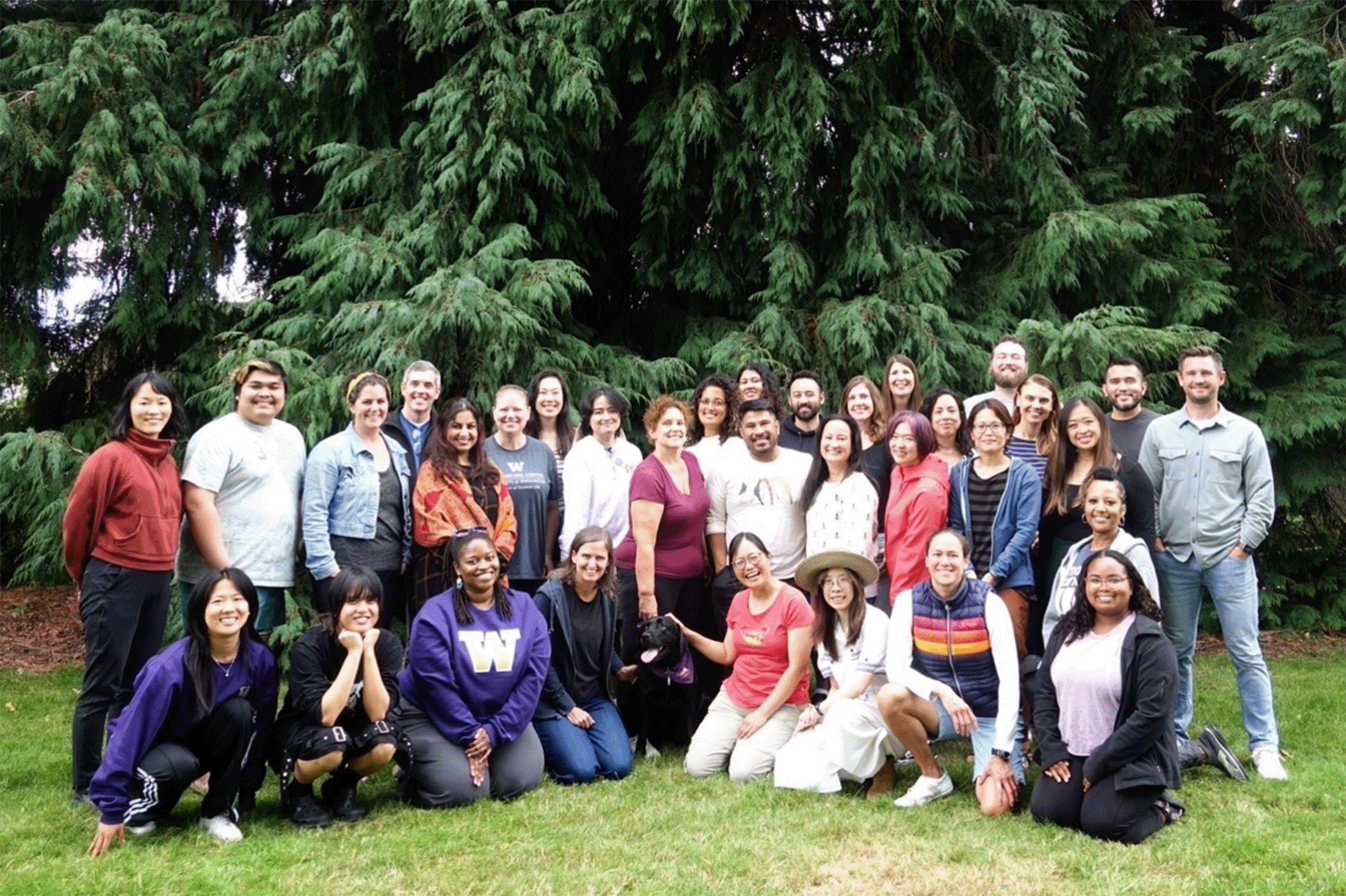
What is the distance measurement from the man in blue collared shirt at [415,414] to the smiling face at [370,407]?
0.25m

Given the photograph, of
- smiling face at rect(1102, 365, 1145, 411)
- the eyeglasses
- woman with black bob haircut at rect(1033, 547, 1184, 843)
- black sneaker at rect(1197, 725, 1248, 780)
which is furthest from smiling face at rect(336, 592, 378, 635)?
black sneaker at rect(1197, 725, 1248, 780)

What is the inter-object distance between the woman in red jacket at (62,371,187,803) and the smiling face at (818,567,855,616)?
2902 mm

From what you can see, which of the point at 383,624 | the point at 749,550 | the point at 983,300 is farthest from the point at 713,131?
the point at 383,624

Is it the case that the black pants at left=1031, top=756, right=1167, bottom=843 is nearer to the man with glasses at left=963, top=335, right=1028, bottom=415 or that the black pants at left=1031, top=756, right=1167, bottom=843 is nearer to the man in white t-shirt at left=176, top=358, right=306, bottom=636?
the man with glasses at left=963, top=335, right=1028, bottom=415

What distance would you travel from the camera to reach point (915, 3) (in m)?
7.64

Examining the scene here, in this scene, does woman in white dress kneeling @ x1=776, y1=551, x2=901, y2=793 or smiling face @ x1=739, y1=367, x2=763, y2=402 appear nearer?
woman in white dress kneeling @ x1=776, y1=551, x2=901, y2=793

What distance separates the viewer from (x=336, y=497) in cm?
492

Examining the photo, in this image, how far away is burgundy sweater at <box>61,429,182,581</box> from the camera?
14.1 ft

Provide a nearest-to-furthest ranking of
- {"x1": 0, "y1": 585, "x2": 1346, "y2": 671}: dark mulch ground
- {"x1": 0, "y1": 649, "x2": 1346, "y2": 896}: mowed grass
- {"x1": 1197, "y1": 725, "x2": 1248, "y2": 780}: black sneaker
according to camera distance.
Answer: {"x1": 0, "y1": 649, "x2": 1346, "y2": 896}: mowed grass
{"x1": 1197, "y1": 725, "x2": 1248, "y2": 780}: black sneaker
{"x1": 0, "y1": 585, "x2": 1346, "y2": 671}: dark mulch ground

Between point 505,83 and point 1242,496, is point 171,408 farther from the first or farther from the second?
point 1242,496

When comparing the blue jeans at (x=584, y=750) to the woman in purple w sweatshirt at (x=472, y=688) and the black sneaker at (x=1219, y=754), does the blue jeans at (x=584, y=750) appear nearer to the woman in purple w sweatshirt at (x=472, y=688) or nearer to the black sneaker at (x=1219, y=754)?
the woman in purple w sweatshirt at (x=472, y=688)

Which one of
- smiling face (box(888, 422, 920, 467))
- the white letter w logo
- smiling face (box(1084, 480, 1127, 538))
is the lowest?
the white letter w logo

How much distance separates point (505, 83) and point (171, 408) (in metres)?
3.95

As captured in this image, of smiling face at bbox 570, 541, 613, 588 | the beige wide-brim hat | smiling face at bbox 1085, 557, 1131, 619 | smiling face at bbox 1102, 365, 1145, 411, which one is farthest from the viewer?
smiling face at bbox 1102, 365, 1145, 411
